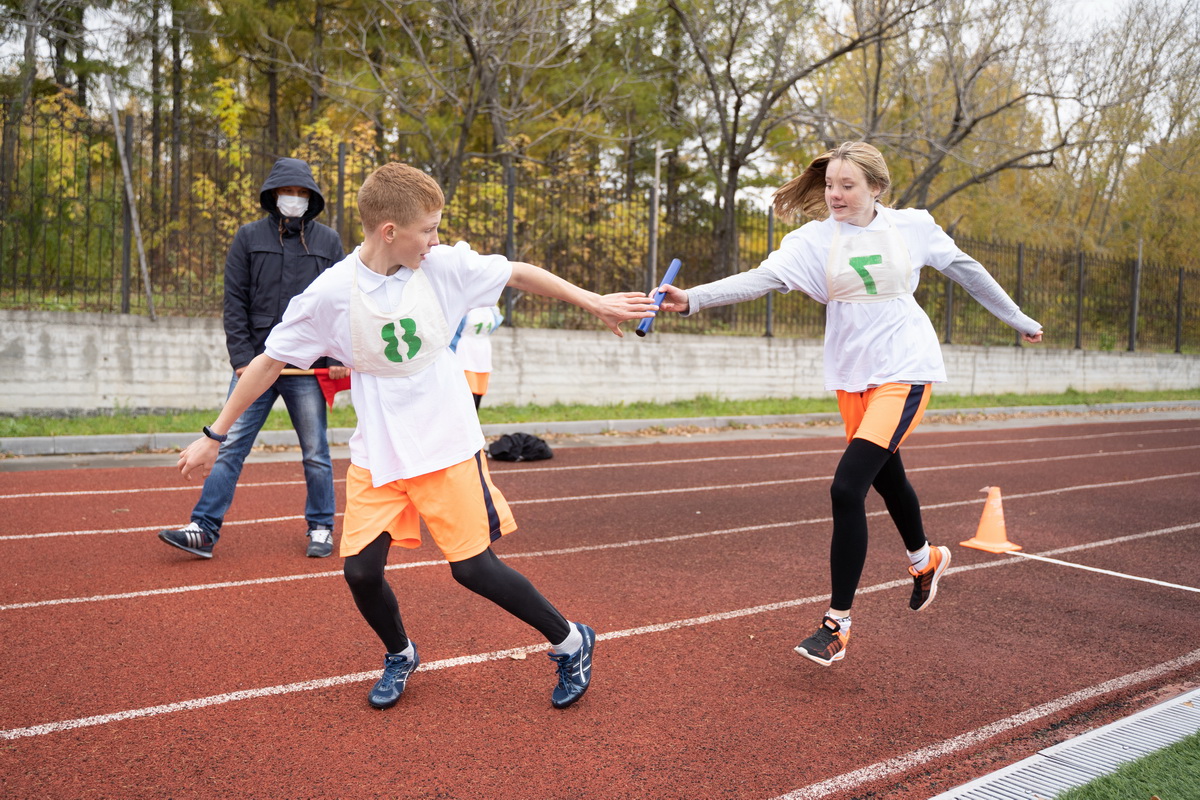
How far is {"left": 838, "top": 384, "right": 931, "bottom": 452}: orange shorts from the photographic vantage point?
14.0 ft

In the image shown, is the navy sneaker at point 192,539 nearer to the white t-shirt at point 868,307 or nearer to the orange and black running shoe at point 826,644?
the white t-shirt at point 868,307

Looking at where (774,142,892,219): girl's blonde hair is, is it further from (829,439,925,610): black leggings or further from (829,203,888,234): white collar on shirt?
(829,439,925,610): black leggings

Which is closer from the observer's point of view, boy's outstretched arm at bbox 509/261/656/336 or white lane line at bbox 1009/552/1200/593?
boy's outstretched arm at bbox 509/261/656/336

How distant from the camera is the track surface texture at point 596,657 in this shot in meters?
3.30

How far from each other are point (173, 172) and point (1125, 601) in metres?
11.8

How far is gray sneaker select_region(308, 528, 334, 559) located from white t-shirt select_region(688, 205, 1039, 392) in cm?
304

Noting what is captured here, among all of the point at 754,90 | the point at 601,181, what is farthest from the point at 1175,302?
the point at 601,181

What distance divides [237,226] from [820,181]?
1089 centimetres

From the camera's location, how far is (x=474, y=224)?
15.5 metres

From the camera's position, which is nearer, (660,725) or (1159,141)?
(660,725)

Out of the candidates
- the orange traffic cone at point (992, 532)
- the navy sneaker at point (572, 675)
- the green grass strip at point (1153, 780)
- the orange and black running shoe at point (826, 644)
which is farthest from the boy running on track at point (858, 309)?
the orange traffic cone at point (992, 532)

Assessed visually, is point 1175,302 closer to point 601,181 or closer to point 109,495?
point 601,181

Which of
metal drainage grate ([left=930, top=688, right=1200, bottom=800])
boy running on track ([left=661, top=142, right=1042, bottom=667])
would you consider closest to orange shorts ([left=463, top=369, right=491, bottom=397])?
boy running on track ([left=661, top=142, right=1042, bottom=667])

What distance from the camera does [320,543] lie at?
20.1ft
